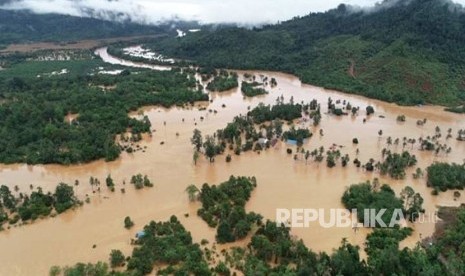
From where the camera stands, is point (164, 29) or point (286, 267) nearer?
point (286, 267)

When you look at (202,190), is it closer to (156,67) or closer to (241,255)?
(241,255)

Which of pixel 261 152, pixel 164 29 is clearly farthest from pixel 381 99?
pixel 164 29

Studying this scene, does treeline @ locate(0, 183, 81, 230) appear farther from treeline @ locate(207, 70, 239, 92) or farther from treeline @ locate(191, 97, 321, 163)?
treeline @ locate(207, 70, 239, 92)

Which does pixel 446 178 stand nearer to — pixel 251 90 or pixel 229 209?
pixel 229 209

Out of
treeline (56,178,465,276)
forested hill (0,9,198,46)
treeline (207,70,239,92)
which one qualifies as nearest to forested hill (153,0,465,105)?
treeline (207,70,239,92)

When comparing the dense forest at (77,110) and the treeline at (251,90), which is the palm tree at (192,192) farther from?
the treeline at (251,90)

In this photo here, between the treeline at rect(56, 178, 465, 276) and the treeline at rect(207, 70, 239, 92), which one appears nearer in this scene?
the treeline at rect(56, 178, 465, 276)

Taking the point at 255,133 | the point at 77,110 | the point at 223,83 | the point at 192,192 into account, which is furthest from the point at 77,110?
the point at 192,192
